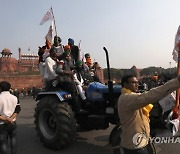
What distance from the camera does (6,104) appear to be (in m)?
5.55

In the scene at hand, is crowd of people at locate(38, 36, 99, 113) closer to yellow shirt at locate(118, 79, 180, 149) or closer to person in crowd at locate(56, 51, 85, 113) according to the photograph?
person in crowd at locate(56, 51, 85, 113)

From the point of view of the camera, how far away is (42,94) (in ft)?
24.9

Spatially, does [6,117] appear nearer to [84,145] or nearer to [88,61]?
[84,145]

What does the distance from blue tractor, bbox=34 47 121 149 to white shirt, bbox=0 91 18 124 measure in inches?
51.9

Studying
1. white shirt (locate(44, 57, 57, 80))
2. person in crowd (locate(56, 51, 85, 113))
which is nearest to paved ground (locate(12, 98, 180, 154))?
person in crowd (locate(56, 51, 85, 113))

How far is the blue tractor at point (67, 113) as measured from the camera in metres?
6.52

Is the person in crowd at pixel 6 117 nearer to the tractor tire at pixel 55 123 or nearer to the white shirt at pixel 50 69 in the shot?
the tractor tire at pixel 55 123

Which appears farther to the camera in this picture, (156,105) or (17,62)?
(17,62)

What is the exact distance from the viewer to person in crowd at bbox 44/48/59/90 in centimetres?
719

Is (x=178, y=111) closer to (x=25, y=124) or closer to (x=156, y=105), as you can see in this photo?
(x=156, y=105)

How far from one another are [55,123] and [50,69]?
4.45 feet

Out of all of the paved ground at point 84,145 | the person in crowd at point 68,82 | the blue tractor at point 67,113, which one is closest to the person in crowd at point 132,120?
the blue tractor at point 67,113

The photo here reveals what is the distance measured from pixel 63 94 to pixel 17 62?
73.0 meters

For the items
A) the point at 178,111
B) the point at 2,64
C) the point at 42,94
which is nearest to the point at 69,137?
the point at 42,94
